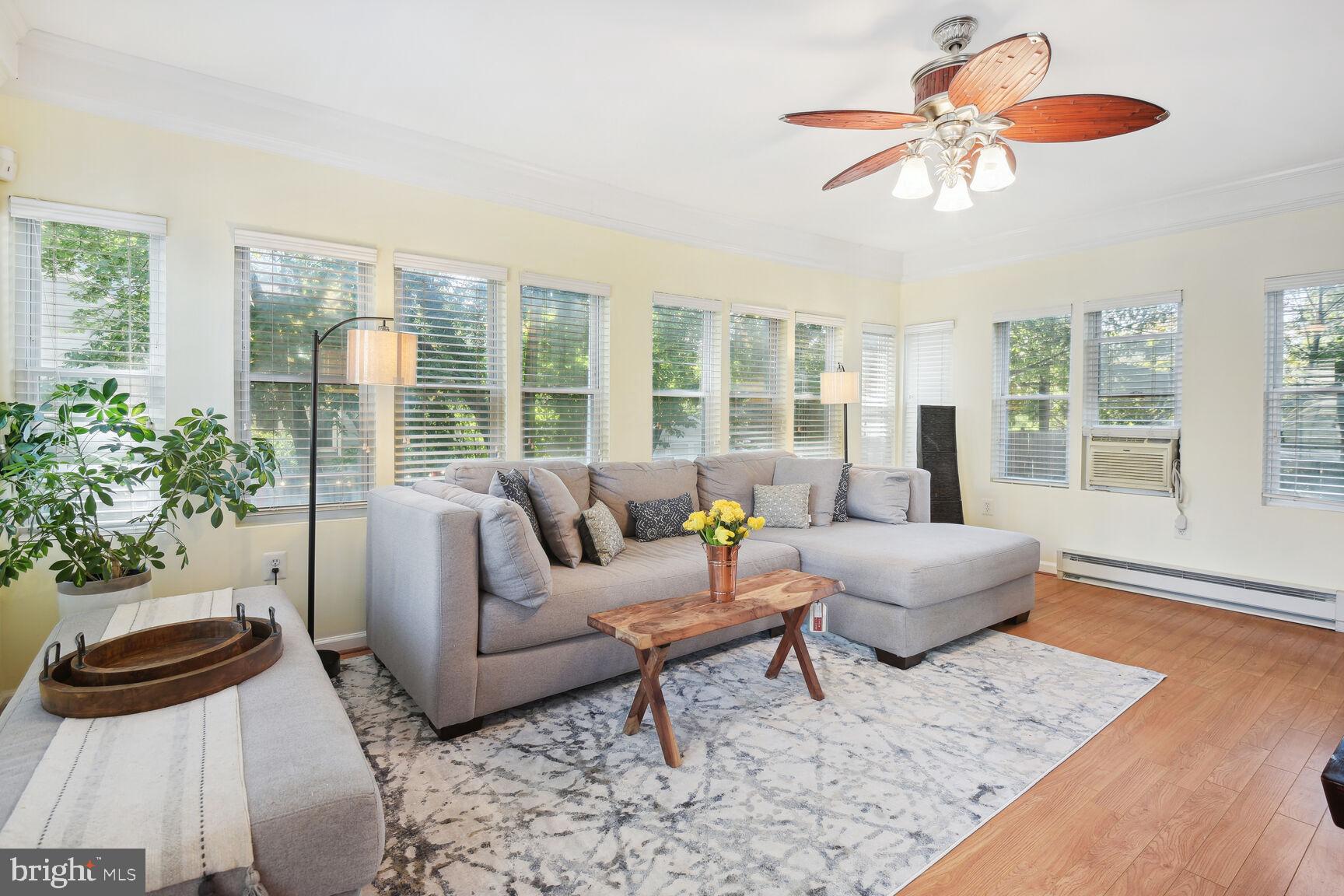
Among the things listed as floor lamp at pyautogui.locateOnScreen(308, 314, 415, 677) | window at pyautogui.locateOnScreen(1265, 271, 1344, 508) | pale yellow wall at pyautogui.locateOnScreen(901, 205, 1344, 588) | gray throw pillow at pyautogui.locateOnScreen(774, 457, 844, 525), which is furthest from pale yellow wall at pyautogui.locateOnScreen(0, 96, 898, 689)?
window at pyautogui.locateOnScreen(1265, 271, 1344, 508)

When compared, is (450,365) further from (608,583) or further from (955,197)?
(955,197)

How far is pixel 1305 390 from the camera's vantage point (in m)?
3.86

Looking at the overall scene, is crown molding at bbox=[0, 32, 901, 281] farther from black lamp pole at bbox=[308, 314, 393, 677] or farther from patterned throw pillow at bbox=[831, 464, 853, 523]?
patterned throw pillow at bbox=[831, 464, 853, 523]

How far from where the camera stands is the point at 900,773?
220 centimetres

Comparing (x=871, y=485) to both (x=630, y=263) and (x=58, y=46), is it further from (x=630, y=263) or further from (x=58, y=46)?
(x=58, y=46)

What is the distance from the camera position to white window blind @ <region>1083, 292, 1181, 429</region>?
438 cm

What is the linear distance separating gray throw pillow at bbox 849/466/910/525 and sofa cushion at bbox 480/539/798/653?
982mm

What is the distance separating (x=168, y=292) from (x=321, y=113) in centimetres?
112

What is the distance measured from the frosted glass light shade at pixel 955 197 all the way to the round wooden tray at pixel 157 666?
289 centimetres

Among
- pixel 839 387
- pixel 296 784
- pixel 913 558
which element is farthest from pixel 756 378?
pixel 296 784

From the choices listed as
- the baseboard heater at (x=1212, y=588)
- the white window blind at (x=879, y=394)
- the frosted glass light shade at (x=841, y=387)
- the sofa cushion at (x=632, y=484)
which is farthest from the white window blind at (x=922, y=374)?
the sofa cushion at (x=632, y=484)

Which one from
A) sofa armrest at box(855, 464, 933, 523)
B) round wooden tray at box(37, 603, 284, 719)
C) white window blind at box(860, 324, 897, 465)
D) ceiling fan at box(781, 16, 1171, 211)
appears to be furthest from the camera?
white window blind at box(860, 324, 897, 465)

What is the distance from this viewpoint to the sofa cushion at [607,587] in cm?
249

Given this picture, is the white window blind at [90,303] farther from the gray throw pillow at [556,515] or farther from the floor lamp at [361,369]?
the gray throw pillow at [556,515]
